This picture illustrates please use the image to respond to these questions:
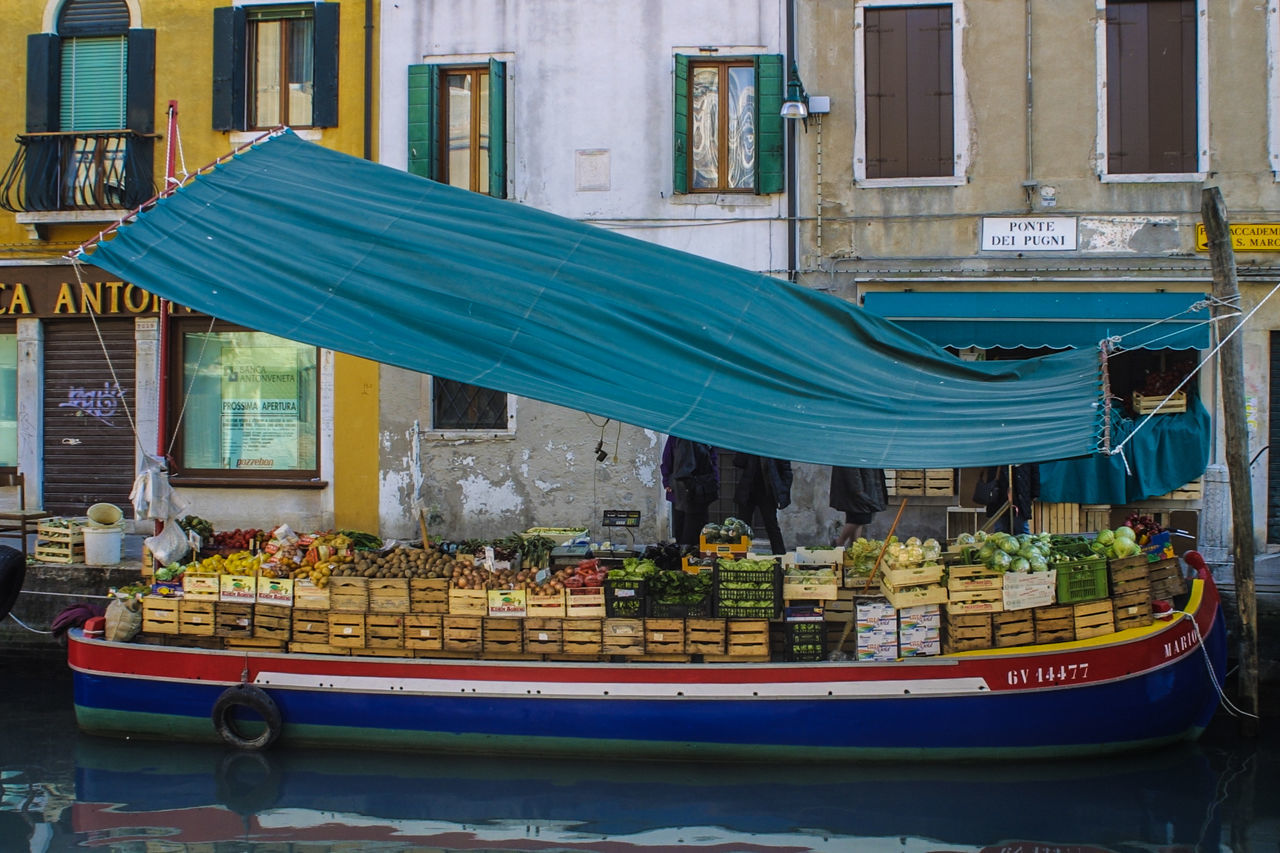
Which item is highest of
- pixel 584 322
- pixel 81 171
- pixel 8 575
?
pixel 81 171

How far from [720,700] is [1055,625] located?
219 cm

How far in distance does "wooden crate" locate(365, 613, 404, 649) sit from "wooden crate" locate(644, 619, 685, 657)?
166cm

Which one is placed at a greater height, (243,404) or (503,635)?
(243,404)

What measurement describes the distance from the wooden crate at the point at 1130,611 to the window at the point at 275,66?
10.2 m

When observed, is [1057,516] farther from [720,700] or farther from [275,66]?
[275,66]

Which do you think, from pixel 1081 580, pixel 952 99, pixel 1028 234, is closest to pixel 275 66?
pixel 952 99

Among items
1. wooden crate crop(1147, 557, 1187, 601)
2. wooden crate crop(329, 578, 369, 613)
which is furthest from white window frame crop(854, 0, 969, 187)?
wooden crate crop(329, 578, 369, 613)

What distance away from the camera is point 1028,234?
12469 millimetres

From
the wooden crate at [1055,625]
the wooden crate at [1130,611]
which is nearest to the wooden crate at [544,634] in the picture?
the wooden crate at [1055,625]

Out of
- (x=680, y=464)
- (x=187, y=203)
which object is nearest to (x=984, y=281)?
(x=680, y=464)

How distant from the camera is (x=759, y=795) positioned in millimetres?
7055

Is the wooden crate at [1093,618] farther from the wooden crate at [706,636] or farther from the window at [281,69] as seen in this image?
the window at [281,69]

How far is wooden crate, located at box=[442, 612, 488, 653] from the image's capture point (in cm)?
758

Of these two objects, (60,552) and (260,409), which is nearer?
(60,552)
